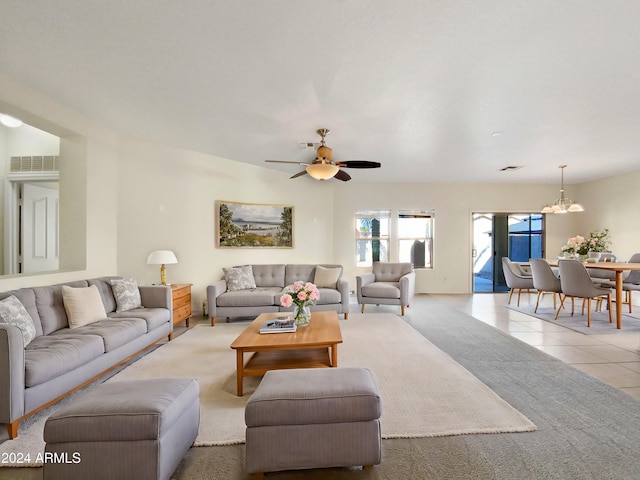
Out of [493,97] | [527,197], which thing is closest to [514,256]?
[527,197]

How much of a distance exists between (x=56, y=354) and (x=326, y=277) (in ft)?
12.5

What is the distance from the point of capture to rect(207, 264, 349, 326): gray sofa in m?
4.86

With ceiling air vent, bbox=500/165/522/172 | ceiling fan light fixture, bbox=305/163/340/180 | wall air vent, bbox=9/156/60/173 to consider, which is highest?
ceiling air vent, bbox=500/165/522/172

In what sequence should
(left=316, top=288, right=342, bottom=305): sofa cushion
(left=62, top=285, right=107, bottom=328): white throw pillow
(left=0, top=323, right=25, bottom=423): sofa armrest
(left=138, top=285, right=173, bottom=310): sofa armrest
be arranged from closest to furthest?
(left=0, top=323, right=25, bottom=423): sofa armrest < (left=62, top=285, right=107, bottom=328): white throw pillow < (left=138, top=285, right=173, bottom=310): sofa armrest < (left=316, top=288, right=342, bottom=305): sofa cushion

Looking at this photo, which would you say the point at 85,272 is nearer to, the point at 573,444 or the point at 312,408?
the point at 312,408

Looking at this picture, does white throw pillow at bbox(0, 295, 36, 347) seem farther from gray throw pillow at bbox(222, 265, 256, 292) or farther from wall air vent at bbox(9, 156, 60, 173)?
wall air vent at bbox(9, 156, 60, 173)

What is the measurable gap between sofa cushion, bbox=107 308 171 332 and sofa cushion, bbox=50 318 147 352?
0.11 metres

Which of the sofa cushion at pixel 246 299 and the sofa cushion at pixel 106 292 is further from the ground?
the sofa cushion at pixel 106 292

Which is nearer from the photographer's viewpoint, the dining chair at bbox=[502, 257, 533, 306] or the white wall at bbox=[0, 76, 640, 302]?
the white wall at bbox=[0, 76, 640, 302]

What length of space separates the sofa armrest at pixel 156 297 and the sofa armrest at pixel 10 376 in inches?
77.1

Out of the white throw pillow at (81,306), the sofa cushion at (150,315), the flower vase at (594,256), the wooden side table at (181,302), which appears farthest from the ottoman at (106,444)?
the flower vase at (594,256)

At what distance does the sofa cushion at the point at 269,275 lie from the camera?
573 centimetres

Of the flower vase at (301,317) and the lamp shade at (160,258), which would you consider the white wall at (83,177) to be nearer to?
the lamp shade at (160,258)

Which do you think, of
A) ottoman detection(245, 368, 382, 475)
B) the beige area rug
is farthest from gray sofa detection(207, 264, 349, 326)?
ottoman detection(245, 368, 382, 475)
